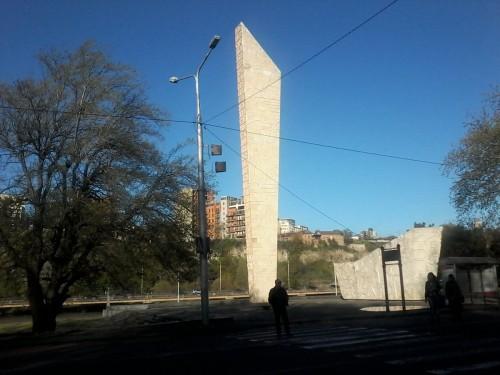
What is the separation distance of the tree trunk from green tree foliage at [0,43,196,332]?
4 cm

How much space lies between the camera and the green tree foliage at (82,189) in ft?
64.2

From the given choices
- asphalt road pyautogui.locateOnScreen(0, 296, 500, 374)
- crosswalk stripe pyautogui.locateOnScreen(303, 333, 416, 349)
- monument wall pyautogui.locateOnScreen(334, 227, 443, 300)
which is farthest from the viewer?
monument wall pyautogui.locateOnScreen(334, 227, 443, 300)

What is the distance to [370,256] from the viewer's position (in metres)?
41.3

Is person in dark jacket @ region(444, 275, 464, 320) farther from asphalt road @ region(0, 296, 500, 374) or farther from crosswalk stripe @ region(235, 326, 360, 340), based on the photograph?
crosswalk stripe @ region(235, 326, 360, 340)

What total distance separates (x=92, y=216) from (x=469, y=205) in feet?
71.2

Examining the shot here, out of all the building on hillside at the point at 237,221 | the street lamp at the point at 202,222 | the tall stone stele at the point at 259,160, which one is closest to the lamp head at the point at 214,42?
the street lamp at the point at 202,222

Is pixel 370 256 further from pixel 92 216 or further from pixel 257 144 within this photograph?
pixel 92 216

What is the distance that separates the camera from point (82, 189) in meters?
21.2

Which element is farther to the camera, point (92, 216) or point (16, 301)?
point (16, 301)

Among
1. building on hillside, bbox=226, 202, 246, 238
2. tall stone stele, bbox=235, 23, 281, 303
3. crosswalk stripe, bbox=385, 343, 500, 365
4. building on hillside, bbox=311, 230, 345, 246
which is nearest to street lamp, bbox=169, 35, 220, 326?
crosswalk stripe, bbox=385, 343, 500, 365

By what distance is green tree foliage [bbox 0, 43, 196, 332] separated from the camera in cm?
1956

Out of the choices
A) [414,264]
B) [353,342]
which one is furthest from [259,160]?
[353,342]

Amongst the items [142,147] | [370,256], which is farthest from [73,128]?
[370,256]

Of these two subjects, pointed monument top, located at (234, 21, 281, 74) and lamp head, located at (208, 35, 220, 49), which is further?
pointed monument top, located at (234, 21, 281, 74)
